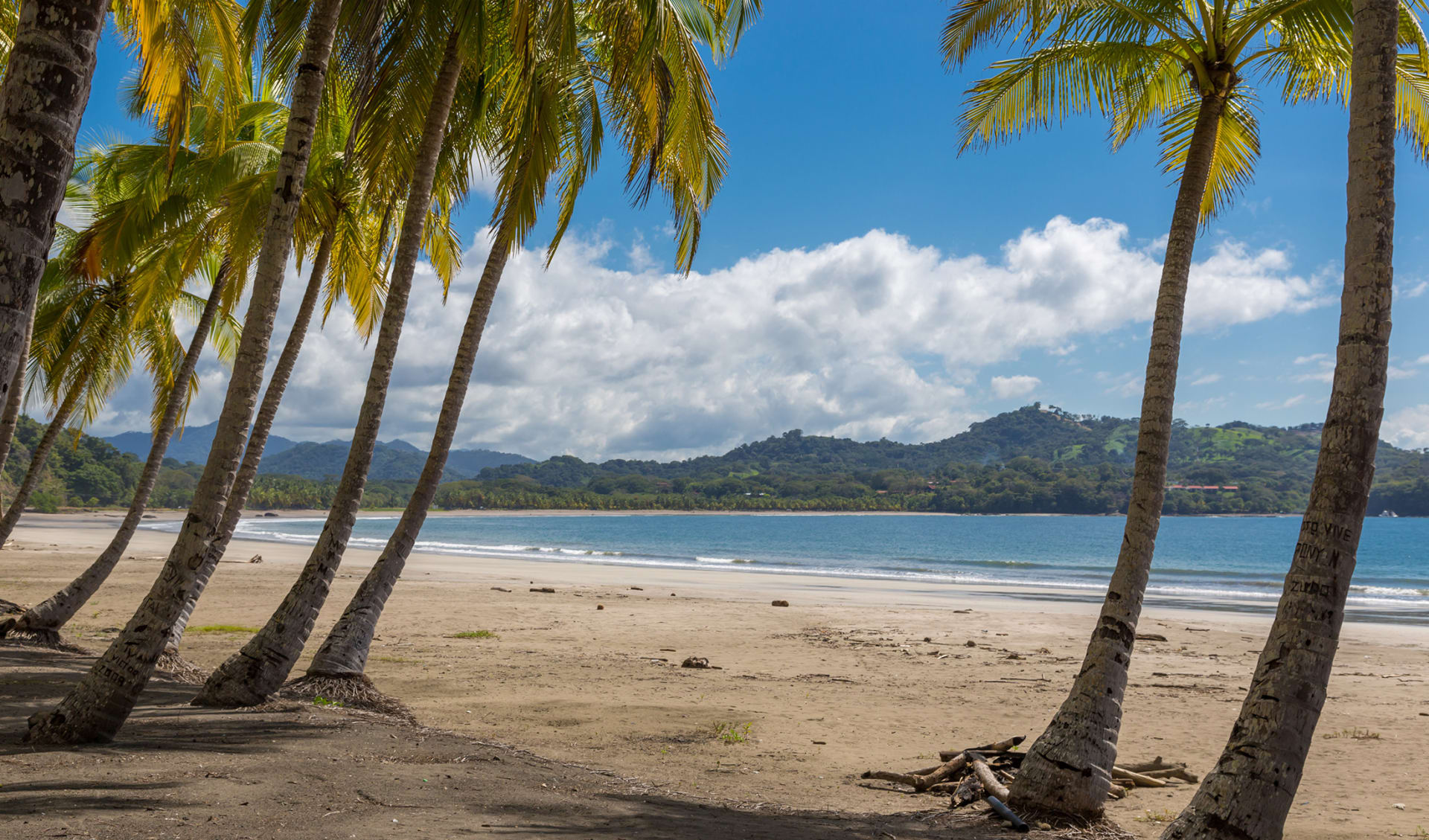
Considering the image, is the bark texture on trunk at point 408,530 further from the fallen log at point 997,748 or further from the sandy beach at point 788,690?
the fallen log at point 997,748

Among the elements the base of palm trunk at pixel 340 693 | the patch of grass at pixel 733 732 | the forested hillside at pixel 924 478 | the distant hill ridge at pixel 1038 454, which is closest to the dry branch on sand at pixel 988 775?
the patch of grass at pixel 733 732

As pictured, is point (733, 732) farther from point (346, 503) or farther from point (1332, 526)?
point (1332, 526)

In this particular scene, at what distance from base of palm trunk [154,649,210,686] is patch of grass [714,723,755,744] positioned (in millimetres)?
4638

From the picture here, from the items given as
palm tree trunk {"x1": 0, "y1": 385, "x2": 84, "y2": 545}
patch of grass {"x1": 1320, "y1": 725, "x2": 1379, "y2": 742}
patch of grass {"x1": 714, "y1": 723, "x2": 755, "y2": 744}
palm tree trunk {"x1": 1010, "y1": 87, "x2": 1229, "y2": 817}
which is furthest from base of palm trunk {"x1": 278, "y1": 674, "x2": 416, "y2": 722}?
patch of grass {"x1": 1320, "y1": 725, "x2": 1379, "y2": 742}

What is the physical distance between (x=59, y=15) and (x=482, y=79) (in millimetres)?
5917

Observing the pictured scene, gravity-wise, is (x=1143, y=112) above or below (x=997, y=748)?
above

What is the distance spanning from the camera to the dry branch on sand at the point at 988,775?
17.5 ft

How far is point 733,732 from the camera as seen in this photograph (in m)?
7.48

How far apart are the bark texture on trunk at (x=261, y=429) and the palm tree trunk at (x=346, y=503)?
1.37 metres

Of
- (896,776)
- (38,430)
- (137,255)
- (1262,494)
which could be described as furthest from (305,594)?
(1262,494)

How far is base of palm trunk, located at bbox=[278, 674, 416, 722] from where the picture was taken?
6.83 metres

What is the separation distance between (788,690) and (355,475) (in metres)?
5.37

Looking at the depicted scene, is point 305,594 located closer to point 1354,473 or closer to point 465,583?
point 1354,473

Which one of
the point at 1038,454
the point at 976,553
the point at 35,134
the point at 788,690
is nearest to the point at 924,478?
the point at 1038,454
